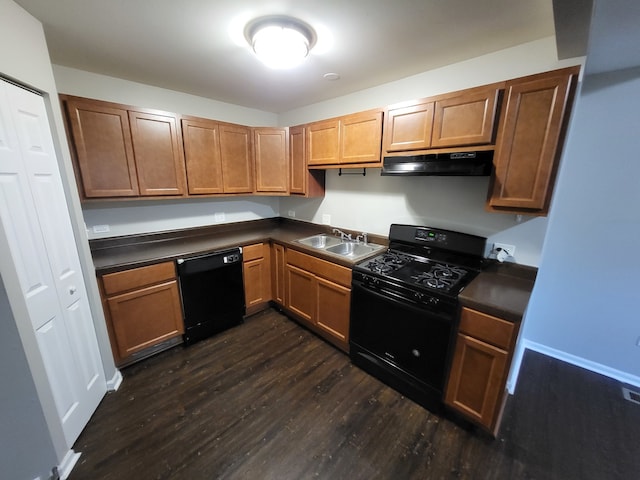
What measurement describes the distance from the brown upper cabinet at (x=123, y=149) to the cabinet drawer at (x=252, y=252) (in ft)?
2.79

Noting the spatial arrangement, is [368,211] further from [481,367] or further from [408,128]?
[481,367]

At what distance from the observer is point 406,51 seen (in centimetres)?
172

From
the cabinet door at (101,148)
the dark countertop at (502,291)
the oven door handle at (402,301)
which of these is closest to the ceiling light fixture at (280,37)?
the cabinet door at (101,148)

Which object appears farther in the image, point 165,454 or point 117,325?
point 117,325

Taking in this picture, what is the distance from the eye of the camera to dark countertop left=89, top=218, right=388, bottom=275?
2.10 meters

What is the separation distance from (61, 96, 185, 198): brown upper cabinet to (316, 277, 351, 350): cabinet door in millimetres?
1723

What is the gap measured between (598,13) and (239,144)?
2751 mm

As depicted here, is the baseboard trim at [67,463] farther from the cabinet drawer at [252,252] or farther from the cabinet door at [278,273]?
the cabinet door at [278,273]

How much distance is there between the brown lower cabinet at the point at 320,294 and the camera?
2.23 metres

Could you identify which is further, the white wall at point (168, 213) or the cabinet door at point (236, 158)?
the cabinet door at point (236, 158)

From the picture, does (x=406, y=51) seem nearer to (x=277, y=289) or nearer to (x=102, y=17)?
(x=102, y=17)

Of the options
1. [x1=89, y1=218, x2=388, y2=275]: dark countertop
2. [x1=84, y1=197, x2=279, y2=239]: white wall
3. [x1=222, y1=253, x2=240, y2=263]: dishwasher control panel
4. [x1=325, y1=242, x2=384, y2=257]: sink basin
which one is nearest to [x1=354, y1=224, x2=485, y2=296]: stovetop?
[x1=89, y1=218, x2=388, y2=275]: dark countertop

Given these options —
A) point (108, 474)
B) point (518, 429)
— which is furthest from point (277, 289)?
point (518, 429)

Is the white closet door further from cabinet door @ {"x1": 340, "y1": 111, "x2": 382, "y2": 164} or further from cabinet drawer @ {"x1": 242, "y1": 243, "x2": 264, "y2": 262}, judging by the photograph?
cabinet door @ {"x1": 340, "y1": 111, "x2": 382, "y2": 164}
